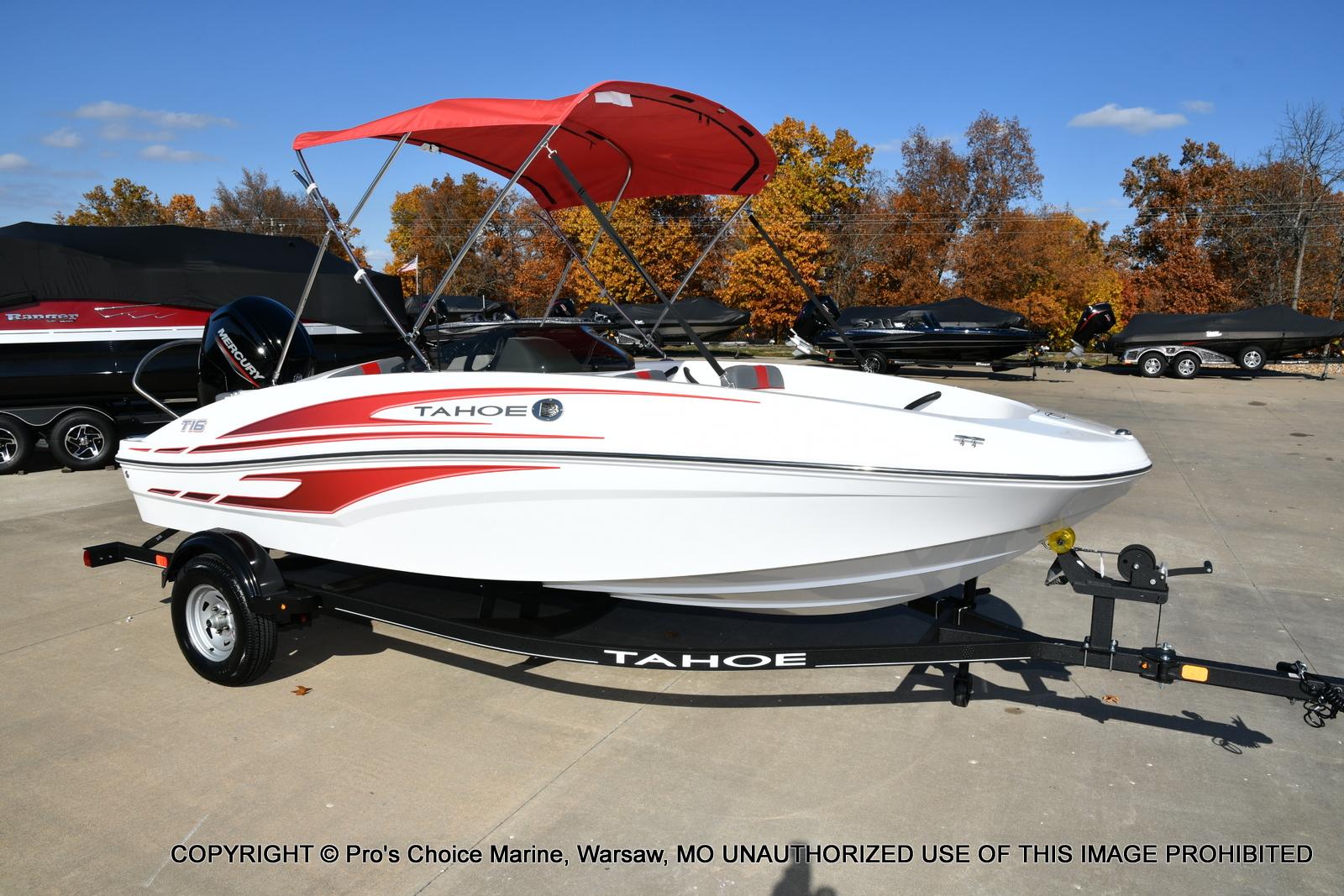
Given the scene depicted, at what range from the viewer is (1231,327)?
19.0 m

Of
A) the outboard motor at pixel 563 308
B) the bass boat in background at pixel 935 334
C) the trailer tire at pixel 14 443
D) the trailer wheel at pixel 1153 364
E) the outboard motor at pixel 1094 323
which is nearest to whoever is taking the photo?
the trailer tire at pixel 14 443

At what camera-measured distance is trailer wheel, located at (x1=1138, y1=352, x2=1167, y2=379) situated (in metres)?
19.5

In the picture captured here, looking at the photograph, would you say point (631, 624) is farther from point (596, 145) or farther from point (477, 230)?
point (596, 145)

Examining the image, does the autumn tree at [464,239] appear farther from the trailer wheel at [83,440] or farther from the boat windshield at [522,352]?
the boat windshield at [522,352]

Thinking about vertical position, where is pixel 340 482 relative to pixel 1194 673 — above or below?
above

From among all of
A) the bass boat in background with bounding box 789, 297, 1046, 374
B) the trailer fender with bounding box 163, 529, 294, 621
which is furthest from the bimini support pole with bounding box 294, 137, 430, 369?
the bass boat in background with bounding box 789, 297, 1046, 374

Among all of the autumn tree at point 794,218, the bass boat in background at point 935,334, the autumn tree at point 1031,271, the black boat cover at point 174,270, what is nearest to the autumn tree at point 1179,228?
the autumn tree at point 1031,271

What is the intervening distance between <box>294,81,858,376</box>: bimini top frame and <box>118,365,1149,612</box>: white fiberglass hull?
446 millimetres

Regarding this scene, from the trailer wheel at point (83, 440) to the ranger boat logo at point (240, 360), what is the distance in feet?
18.5

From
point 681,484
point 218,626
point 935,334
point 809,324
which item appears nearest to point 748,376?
point 681,484

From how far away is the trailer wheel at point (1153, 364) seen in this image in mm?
19484

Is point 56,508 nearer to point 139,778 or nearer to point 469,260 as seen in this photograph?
point 139,778

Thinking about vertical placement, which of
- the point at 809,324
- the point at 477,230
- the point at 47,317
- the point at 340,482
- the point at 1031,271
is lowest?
the point at 340,482

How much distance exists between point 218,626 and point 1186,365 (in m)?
20.4
